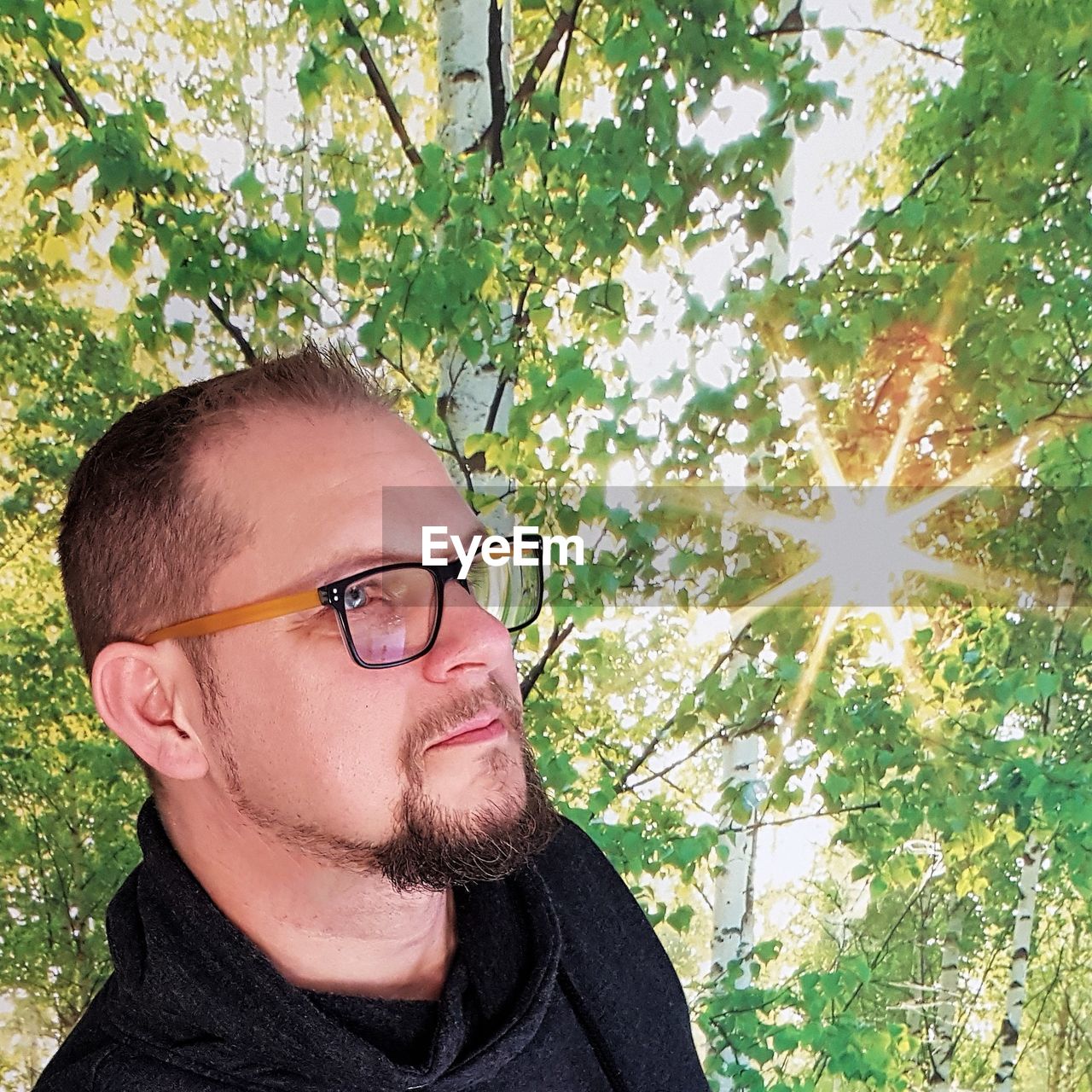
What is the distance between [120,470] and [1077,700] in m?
1.41

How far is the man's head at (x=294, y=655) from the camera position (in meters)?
0.78

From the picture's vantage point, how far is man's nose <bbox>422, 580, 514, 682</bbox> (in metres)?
0.79

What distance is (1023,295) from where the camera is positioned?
4.25ft

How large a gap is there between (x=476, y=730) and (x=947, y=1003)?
114 cm

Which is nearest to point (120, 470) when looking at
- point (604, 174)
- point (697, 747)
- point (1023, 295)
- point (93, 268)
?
point (93, 268)

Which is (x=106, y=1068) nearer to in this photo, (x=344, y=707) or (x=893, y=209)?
(x=344, y=707)

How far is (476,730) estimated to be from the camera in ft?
2.63

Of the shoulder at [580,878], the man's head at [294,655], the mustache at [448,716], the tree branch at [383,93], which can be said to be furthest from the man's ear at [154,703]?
the tree branch at [383,93]

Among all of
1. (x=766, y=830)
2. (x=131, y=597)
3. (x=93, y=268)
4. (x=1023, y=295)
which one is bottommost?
(x=766, y=830)

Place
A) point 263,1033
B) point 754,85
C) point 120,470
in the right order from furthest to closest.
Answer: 1. point 754,85
2. point 120,470
3. point 263,1033

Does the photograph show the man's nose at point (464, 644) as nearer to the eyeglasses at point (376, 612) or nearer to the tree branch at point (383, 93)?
the eyeglasses at point (376, 612)

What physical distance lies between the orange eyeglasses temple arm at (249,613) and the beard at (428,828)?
0.05m

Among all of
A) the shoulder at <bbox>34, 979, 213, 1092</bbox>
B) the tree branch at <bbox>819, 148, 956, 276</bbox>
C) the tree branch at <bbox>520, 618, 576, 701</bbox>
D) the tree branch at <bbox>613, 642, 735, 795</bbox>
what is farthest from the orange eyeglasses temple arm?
the tree branch at <bbox>819, 148, 956, 276</bbox>

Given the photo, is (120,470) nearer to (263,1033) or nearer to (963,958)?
(263,1033)
